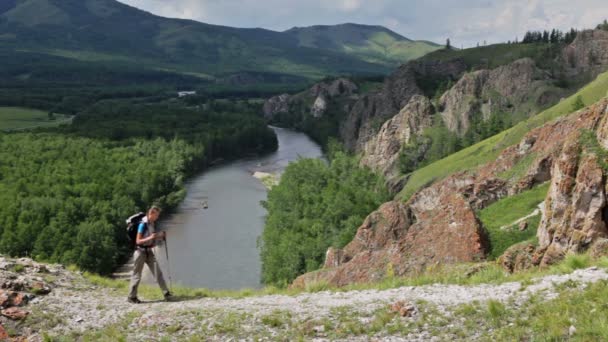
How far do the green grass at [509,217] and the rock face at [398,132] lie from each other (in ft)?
274

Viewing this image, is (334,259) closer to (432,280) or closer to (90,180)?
(432,280)

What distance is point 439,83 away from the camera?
18462 centimetres

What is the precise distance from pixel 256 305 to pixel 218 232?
75.3 m

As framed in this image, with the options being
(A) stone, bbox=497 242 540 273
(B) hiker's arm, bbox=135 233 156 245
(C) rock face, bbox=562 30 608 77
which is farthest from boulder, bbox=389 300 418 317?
(C) rock face, bbox=562 30 608 77

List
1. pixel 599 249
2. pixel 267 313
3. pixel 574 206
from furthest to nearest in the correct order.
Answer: pixel 574 206 < pixel 599 249 < pixel 267 313

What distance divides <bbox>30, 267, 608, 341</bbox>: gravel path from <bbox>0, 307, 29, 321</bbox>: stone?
1.87 feet

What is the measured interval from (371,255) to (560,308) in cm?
1770

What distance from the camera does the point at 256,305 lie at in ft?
66.1

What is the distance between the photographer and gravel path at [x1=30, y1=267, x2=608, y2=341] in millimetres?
17547

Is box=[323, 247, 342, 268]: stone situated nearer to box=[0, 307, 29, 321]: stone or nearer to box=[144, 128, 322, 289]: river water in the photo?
box=[144, 128, 322, 289]: river water

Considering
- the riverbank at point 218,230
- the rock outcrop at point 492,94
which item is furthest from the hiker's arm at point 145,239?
the rock outcrop at point 492,94

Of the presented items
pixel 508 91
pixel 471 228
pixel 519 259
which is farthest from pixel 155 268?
pixel 508 91

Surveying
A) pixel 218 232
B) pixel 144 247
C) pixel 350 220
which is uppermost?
pixel 144 247

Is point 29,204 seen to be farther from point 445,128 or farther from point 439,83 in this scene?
point 439,83
